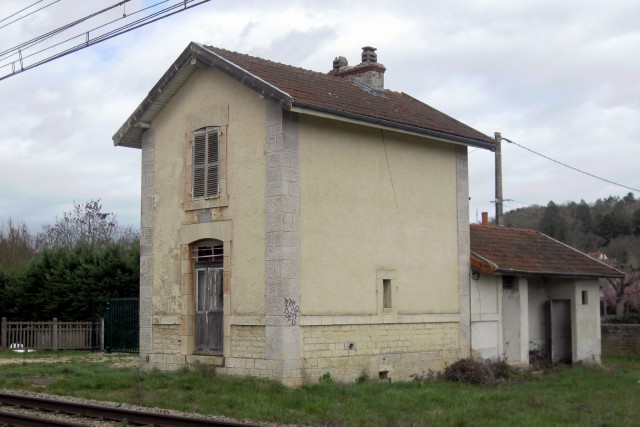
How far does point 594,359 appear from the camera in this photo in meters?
22.6

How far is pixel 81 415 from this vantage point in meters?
12.0

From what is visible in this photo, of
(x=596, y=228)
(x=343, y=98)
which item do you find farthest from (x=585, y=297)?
(x=596, y=228)

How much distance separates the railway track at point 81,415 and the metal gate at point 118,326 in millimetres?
12677

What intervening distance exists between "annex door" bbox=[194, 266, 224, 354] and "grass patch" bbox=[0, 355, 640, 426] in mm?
707

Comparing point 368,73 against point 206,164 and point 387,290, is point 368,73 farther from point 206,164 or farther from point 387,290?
point 387,290

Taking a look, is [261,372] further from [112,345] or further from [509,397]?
[112,345]

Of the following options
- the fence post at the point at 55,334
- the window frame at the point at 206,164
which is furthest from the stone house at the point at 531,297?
the fence post at the point at 55,334

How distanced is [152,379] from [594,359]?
13.0m

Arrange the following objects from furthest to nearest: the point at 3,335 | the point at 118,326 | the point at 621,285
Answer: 1. the point at 621,285
2. the point at 3,335
3. the point at 118,326

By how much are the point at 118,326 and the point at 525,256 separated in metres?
13.6

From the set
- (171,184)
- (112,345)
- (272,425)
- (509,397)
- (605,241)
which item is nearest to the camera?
(272,425)

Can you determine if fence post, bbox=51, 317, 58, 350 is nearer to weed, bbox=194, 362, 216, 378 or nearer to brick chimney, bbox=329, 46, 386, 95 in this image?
weed, bbox=194, 362, 216, 378

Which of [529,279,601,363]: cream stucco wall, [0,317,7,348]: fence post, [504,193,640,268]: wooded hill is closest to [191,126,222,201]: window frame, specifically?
[529,279,601,363]: cream stucco wall

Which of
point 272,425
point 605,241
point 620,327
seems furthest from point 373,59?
point 605,241
